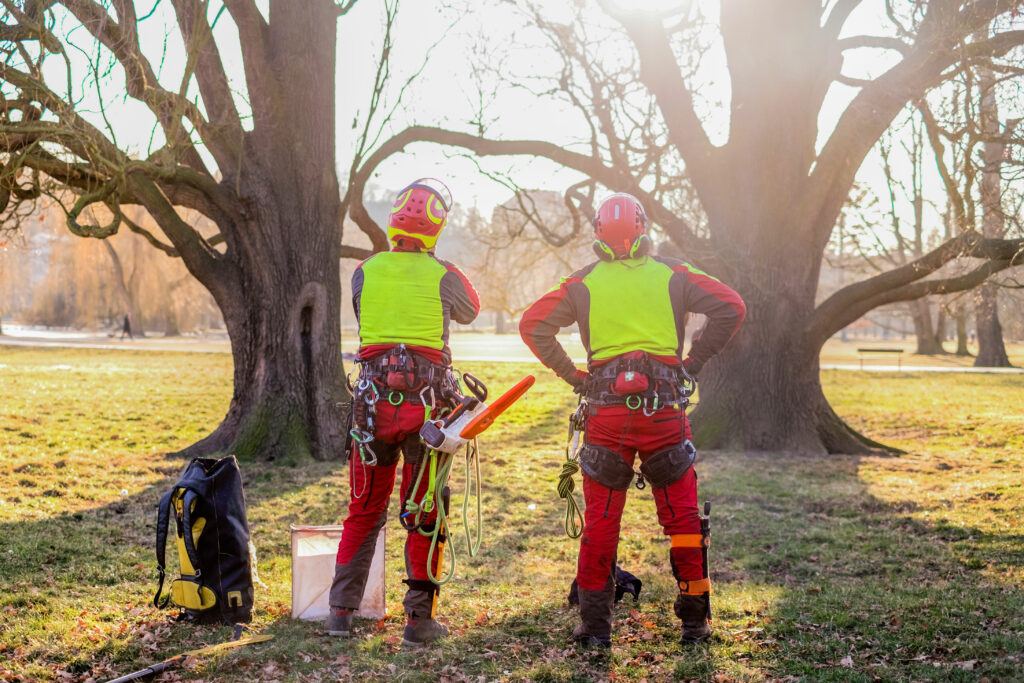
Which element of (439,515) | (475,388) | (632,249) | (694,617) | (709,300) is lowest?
(694,617)

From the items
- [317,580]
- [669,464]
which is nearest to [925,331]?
[669,464]

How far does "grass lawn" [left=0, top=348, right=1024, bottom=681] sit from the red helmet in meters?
2.29

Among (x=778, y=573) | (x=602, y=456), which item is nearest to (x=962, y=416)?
(x=778, y=573)

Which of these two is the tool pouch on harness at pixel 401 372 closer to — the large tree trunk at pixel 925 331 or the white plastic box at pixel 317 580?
the white plastic box at pixel 317 580

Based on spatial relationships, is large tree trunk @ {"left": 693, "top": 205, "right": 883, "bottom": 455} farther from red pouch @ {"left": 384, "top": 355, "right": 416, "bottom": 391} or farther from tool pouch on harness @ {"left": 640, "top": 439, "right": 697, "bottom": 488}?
red pouch @ {"left": 384, "top": 355, "right": 416, "bottom": 391}

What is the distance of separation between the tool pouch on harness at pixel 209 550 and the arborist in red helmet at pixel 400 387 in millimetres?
647

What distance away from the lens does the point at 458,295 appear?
566cm

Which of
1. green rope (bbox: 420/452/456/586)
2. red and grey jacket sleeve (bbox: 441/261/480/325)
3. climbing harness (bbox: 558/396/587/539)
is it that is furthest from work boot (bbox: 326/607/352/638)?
red and grey jacket sleeve (bbox: 441/261/480/325)

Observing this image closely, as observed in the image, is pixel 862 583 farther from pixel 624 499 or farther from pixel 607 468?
pixel 607 468

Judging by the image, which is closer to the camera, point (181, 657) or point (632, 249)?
point (181, 657)

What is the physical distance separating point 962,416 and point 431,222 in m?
16.0

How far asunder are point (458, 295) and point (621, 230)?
3.42 feet

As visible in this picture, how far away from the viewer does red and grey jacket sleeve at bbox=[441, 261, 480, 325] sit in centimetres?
563

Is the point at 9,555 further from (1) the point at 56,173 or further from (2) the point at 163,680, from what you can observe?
(1) the point at 56,173
